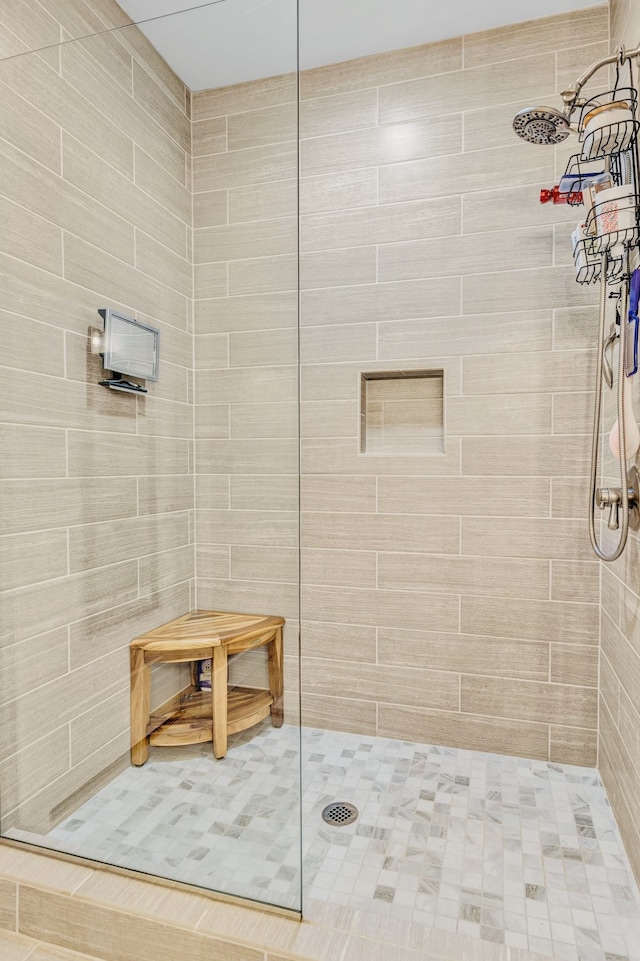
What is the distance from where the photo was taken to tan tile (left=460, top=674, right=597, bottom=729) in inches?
78.8

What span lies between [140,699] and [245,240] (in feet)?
3.38

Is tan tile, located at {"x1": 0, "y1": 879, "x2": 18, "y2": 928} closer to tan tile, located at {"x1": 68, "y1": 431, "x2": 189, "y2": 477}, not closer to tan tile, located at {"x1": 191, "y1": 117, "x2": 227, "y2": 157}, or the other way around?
tan tile, located at {"x1": 68, "y1": 431, "x2": 189, "y2": 477}

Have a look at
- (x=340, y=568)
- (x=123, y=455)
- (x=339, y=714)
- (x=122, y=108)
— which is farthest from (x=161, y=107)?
(x=339, y=714)

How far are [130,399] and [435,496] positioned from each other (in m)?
1.20

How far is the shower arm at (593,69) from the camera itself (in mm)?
1364

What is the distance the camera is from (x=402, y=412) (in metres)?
2.23

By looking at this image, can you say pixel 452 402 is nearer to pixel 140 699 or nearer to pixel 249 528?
pixel 249 528

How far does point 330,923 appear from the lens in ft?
3.92

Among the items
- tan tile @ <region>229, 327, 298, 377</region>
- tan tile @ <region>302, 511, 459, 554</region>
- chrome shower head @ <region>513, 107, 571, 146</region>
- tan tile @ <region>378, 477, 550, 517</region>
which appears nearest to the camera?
tan tile @ <region>229, 327, 298, 377</region>

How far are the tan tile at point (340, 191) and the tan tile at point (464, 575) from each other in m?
1.29

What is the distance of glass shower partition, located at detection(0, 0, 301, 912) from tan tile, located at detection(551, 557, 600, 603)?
3.67 ft

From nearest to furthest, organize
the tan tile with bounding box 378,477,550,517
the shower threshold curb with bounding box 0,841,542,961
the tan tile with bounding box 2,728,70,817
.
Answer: the shower threshold curb with bounding box 0,841,542,961, the tan tile with bounding box 2,728,70,817, the tan tile with bounding box 378,477,550,517

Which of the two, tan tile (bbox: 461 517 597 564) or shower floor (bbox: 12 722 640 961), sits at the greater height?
tan tile (bbox: 461 517 597 564)

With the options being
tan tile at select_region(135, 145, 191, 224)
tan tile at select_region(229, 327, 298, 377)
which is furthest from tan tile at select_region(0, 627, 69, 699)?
tan tile at select_region(135, 145, 191, 224)
